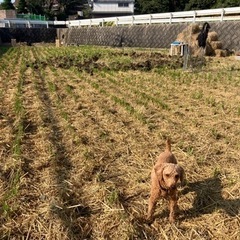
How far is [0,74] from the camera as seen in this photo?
31.5 feet

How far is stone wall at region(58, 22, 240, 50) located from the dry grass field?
10.3 meters

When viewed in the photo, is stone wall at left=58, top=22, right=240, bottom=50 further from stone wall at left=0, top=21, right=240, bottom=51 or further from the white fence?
the white fence

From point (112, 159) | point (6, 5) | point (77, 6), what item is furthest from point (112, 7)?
point (112, 159)

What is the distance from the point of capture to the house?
56.2 meters

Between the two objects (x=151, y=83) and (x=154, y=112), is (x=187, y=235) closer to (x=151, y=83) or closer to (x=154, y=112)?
(x=154, y=112)

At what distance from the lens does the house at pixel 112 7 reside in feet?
184

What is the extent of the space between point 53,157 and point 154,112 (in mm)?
2491

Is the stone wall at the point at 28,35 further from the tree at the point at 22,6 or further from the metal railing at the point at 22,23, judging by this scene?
the tree at the point at 22,6

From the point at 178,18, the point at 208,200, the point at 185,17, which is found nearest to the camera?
the point at 208,200

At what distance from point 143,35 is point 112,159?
816 inches

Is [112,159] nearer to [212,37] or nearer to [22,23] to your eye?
[212,37]

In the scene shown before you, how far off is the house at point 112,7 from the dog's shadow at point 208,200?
189ft

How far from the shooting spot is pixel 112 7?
2258 inches

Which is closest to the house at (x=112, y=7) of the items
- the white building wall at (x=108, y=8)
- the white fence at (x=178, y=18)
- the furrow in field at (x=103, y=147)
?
the white building wall at (x=108, y=8)
